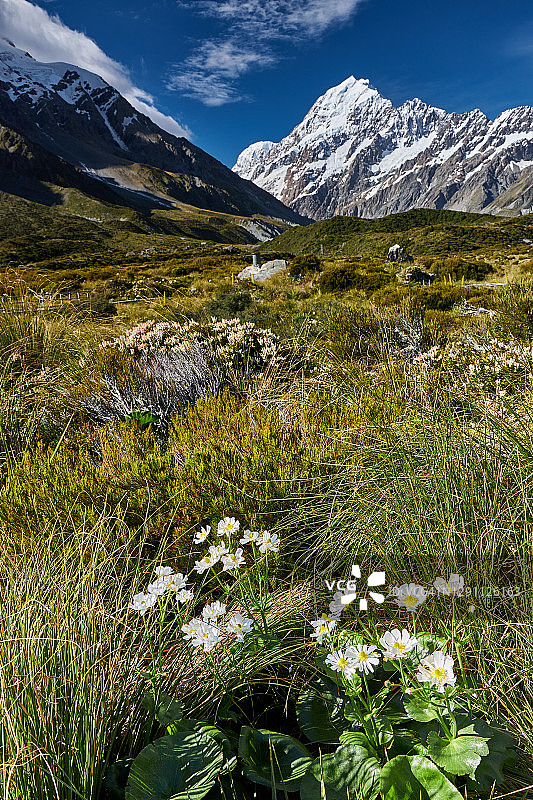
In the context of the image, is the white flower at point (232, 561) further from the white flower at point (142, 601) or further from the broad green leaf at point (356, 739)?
the broad green leaf at point (356, 739)

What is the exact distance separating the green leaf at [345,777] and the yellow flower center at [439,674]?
0.30m

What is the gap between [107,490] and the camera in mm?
2268

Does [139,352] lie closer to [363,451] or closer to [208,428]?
[208,428]

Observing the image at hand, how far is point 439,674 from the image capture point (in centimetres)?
87

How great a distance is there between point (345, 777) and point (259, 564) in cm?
81

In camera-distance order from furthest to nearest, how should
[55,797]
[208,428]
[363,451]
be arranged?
[208,428] → [363,451] → [55,797]

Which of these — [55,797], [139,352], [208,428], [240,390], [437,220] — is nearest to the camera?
[55,797]

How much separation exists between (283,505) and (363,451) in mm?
496

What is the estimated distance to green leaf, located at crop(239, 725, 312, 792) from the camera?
978 millimetres

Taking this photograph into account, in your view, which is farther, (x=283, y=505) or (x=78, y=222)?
(x=78, y=222)

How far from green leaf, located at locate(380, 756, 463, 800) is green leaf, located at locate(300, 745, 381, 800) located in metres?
0.07

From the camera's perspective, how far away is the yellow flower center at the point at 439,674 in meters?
0.86

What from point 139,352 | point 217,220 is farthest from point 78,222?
point 139,352

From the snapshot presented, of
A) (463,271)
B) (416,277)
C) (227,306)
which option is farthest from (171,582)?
(463,271)
